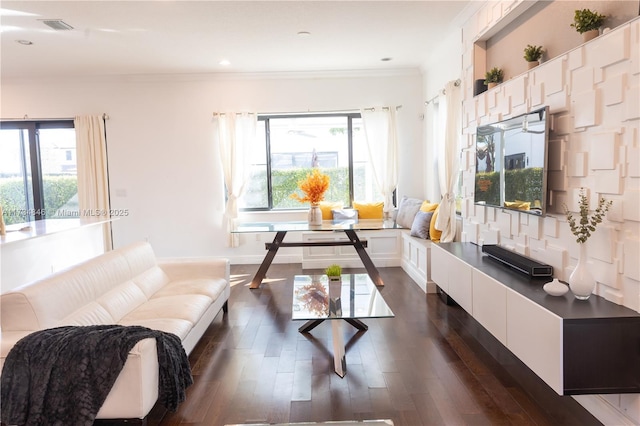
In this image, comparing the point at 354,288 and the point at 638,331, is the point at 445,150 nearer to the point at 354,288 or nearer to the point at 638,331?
the point at 354,288

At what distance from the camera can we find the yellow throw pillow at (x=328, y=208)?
5.94m

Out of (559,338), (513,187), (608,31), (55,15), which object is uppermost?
(55,15)

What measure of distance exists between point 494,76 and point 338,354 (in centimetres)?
262

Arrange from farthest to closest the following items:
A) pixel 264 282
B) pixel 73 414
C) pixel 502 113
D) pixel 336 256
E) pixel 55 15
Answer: pixel 336 256, pixel 264 282, pixel 55 15, pixel 502 113, pixel 73 414

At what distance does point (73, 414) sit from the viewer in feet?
6.28

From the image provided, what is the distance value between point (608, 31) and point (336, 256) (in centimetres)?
425

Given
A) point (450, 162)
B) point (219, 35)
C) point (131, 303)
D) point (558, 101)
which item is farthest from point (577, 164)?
point (219, 35)

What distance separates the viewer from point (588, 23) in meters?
2.23

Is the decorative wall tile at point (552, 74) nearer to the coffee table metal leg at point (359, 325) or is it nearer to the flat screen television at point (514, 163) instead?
the flat screen television at point (514, 163)

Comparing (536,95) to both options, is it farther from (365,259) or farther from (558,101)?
(365,259)

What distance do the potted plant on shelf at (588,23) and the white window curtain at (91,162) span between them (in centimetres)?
597

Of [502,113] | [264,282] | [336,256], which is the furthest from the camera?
[336,256]

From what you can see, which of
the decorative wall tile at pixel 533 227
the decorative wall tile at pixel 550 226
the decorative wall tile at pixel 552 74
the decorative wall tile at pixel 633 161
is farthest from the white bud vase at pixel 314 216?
the decorative wall tile at pixel 633 161

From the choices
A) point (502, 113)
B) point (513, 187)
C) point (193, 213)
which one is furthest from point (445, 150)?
point (193, 213)
